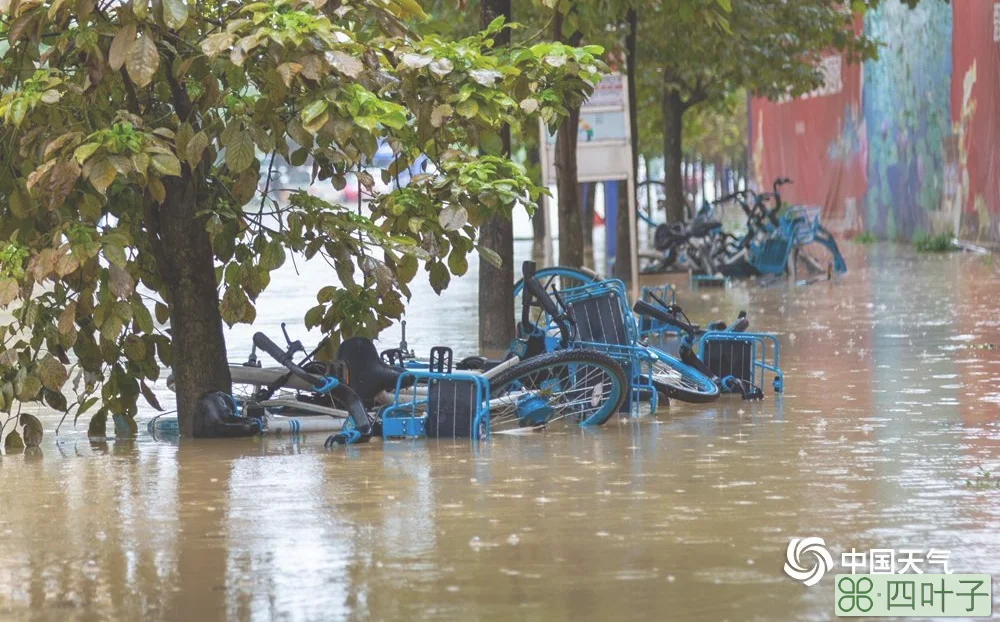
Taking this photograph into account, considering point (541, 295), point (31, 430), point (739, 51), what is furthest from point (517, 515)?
point (739, 51)

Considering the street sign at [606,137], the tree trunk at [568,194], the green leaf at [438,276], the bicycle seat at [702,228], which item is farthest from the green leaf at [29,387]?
the bicycle seat at [702,228]

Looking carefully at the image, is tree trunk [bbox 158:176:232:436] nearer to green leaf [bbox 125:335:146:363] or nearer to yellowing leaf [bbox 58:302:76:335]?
green leaf [bbox 125:335:146:363]

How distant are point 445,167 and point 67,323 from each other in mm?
2095

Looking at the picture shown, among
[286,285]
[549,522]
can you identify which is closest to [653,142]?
[286,285]

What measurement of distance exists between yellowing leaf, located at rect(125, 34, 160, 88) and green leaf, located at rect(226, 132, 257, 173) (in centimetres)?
55

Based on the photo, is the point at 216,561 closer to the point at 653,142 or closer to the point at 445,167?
the point at 445,167

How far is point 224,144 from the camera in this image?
27.6 feet

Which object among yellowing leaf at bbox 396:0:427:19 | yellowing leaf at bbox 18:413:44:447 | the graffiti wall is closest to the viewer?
yellowing leaf at bbox 396:0:427:19

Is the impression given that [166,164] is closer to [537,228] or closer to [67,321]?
[67,321]

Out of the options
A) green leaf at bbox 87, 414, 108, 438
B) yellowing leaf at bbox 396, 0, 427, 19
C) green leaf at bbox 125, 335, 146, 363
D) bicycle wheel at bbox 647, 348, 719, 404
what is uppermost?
yellowing leaf at bbox 396, 0, 427, 19

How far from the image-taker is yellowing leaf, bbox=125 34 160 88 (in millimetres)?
7941

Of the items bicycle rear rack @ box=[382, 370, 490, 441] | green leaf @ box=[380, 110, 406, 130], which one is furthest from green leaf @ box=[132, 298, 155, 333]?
green leaf @ box=[380, 110, 406, 130]

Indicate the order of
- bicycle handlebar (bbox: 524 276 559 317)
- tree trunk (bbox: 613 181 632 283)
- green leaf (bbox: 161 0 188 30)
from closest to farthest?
green leaf (bbox: 161 0 188 30), bicycle handlebar (bbox: 524 276 559 317), tree trunk (bbox: 613 181 632 283)

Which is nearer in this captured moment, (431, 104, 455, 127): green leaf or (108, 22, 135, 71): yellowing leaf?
(108, 22, 135, 71): yellowing leaf
